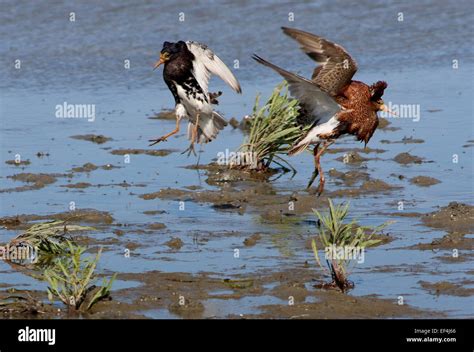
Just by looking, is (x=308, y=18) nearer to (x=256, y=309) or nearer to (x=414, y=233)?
(x=414, y=233)

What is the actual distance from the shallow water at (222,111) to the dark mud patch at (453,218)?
0.48 ft

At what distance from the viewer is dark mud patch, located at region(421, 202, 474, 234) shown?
12.3 m

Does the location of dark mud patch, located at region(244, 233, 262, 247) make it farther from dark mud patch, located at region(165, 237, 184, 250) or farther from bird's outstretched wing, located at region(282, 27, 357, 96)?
bird's outstretched wing, located at region(282, 27, 357, 96)

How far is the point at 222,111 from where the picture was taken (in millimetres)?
17375

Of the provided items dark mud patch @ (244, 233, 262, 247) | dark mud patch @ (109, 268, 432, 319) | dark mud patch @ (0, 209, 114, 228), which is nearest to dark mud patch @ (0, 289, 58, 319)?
dark mud patch @ (109, 268, 432, 319)

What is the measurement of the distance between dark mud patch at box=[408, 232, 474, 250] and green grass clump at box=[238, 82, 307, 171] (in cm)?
313

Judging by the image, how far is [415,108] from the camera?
1725cm

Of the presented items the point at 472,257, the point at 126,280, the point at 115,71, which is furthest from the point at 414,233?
the point at 115,71

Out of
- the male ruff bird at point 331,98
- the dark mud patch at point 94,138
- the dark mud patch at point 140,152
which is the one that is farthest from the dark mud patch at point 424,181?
the dark mud patch at point 94,138

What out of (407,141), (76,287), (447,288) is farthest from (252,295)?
(407,141)

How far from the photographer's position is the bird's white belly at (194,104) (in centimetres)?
1444
